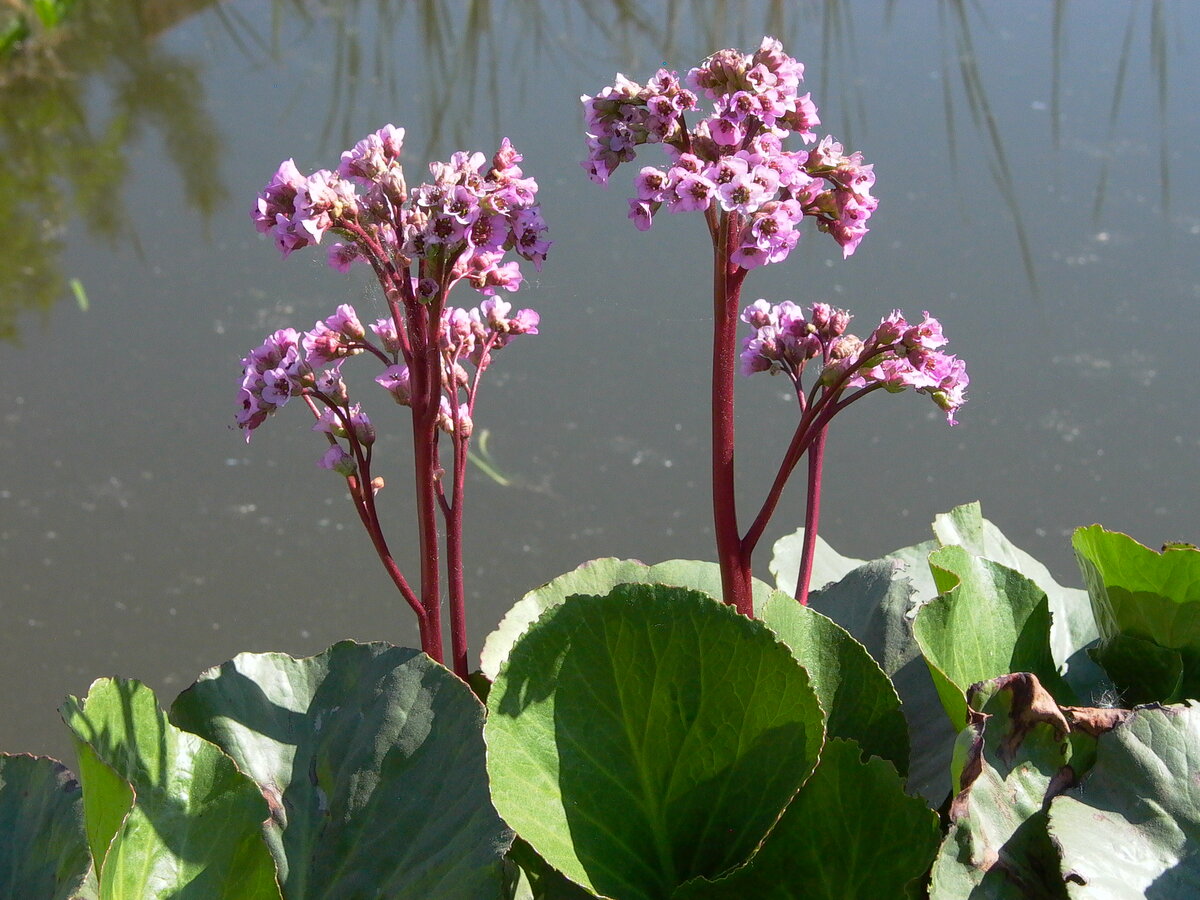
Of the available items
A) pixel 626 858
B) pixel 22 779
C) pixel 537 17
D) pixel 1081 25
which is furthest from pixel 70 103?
pixel 626 858

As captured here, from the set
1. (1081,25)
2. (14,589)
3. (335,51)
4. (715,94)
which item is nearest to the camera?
(715,94)

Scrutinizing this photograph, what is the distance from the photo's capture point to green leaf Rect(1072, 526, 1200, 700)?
0.63 meters

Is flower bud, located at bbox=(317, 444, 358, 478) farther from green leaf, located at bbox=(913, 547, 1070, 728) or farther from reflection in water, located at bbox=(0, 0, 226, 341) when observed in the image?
reflection in water, located at bbox=(0, 0, 226, 341)

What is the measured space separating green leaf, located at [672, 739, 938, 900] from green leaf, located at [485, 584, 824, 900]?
2 centimetres

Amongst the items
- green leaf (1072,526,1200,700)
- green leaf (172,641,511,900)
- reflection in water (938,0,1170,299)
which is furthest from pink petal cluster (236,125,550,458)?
reflection in water (938,0,1170,299)

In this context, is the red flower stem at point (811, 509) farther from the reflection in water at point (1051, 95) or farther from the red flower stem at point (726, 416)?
the reflection in water at point (1051, 95)

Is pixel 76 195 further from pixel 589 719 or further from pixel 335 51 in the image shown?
pixel 589 719

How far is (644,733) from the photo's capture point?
1.90 feet

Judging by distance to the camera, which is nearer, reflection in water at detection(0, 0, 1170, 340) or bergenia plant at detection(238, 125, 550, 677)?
bergenia plant at detection(238, 125, 550, 677)

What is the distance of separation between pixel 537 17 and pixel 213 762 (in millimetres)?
2311

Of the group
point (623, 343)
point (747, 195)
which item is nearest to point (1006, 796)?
point (747, 195)

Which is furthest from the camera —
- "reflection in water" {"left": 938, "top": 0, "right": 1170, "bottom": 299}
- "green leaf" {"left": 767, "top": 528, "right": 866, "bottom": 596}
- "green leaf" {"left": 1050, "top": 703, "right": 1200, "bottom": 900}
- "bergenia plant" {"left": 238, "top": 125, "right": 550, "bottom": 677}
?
"reflection in water" {"left": 938, "top": 0, "right": 1170, "bottom": 299}

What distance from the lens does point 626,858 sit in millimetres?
588

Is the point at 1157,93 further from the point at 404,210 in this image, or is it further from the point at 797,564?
the point at 404,210
